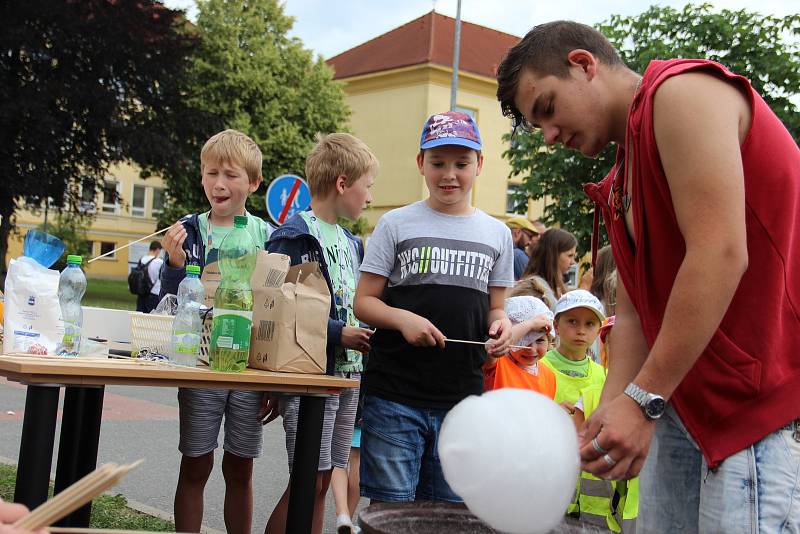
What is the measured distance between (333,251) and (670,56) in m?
20.0

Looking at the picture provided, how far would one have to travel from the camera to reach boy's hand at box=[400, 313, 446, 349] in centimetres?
340

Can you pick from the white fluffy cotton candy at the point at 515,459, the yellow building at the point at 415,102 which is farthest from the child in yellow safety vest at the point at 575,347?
the yellow building at the point at 415,102

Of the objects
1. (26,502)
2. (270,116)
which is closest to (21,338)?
(26,502)

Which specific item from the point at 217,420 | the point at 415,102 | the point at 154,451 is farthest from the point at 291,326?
the point at 415,102

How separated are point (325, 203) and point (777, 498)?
2.63 metres

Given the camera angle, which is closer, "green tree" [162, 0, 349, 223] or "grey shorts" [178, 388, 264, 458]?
"grey shorts" [178, 388, 264, 458]

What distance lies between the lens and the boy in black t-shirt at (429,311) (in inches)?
140

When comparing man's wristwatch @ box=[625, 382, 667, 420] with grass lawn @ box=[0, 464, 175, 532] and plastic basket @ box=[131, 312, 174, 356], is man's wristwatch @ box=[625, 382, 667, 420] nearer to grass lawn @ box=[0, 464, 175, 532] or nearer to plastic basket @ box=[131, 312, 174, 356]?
plastic basket @ box=[131, 312, 174, 356]

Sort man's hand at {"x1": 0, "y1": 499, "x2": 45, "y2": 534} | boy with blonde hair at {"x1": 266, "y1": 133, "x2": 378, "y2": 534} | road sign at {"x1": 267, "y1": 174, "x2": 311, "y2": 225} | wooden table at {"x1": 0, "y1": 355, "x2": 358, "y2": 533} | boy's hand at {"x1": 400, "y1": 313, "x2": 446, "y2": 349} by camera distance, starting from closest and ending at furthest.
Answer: man's hand at {"x1": 0, "y1": 499, "x2": 45, "y2": 534} → wooden table at {"x1": 0, "y1": 355, "x2": 358, "y2": 533} → boy's hand at {"x1": 400, "y1": 313, "x2": 446, "y2": 349} → boy with blonde hair at {"x1": 266, "y1": 133, "x2": 378, "y2": 534} → road sign at {"x1": 267, "y1": 174, "x2": 311, "y2": 225}

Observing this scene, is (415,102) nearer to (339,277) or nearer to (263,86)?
(263,86)

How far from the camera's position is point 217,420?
3.98 meters

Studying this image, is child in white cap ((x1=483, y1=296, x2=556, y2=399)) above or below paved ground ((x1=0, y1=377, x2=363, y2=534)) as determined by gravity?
above

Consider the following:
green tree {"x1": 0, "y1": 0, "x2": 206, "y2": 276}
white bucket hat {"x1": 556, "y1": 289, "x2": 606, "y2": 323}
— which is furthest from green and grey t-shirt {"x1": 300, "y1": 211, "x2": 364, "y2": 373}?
green tree {"x1": 0, "y1": 0, "x2": 206, "y2": 276}

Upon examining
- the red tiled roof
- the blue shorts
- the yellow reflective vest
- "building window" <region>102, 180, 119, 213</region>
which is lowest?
the yellow reflective vest
